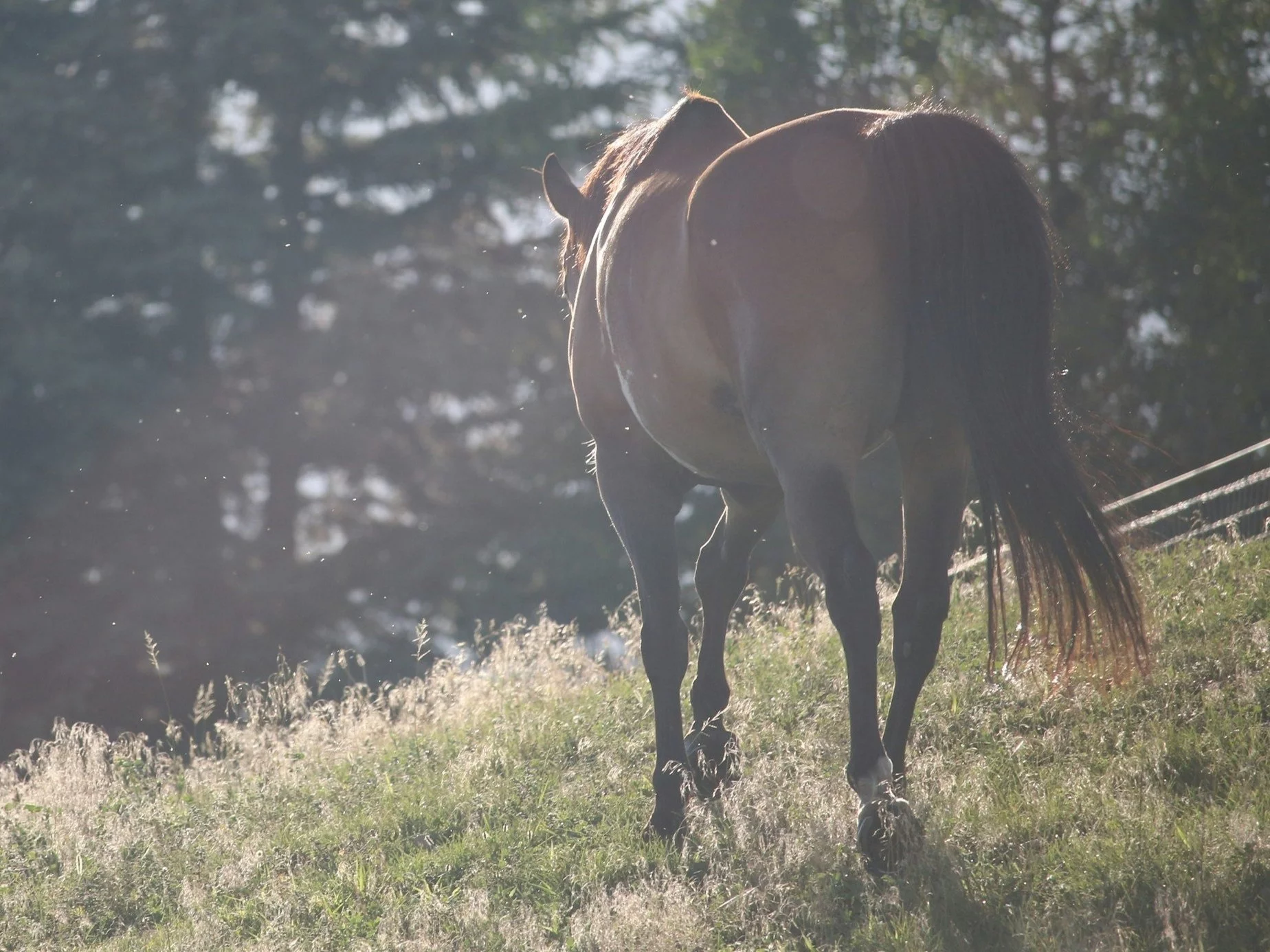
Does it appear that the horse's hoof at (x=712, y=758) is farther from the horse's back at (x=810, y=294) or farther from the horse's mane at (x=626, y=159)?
the horse's mane at (x=626, y=159)

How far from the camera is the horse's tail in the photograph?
12.3 feet

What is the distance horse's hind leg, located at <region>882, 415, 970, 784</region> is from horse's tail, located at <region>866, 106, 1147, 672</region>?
281mm

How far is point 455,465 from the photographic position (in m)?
20.6

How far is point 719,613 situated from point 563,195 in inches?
76.3

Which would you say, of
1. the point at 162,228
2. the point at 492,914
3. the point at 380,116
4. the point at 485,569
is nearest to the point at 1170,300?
the point at 485,569

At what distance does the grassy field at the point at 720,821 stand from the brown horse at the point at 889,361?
0.36 metres

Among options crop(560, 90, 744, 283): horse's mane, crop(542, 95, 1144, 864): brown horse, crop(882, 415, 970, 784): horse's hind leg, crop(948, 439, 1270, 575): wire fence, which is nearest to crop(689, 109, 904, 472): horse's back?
crop(542, 95, 1144, 864): brown horse

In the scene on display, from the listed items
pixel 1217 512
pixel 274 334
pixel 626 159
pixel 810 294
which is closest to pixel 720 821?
pixel 810 294

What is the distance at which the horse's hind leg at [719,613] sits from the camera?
15.8ft

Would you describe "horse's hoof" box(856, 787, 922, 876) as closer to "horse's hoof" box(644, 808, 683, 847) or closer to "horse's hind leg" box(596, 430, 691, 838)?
"horse's hoof" box(644, 808, 683, 847)

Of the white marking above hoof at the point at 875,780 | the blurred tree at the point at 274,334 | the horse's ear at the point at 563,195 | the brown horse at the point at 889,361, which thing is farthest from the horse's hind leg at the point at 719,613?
the blurred tree at the point at 274,334

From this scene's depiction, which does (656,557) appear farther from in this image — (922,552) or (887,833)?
(887,833)

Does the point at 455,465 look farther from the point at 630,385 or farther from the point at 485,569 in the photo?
the point at 630,385

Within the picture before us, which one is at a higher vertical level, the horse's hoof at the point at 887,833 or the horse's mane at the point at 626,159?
the horse's mane at the point at 626,159
